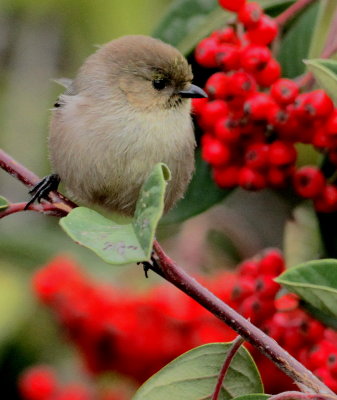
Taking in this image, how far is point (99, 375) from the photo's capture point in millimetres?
3000

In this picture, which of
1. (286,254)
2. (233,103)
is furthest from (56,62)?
(286,254)

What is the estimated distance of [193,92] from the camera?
2348 millimetres

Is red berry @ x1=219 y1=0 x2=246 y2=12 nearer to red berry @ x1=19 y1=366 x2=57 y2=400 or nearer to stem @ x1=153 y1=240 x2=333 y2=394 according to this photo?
stem @ x1=153 y1=240 x2=333 y2=394

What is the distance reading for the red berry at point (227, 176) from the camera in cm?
225

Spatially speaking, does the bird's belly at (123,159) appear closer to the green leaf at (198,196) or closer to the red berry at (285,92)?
the green leaf at (198,196)

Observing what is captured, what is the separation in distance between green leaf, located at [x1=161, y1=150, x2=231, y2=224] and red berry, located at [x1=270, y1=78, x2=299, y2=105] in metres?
0.34

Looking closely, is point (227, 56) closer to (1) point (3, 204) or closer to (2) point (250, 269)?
(2) point (250, 269)

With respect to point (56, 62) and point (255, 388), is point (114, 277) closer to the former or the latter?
point (56, 62)

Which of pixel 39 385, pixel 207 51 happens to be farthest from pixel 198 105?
pixel 39 385

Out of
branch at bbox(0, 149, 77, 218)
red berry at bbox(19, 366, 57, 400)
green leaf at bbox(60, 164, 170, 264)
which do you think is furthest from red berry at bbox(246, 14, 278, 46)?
red berry at bbox(19, 366, 57, 400)

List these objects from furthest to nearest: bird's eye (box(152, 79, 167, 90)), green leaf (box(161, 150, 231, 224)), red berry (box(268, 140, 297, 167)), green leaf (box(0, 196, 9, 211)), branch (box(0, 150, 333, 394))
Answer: bird's eye (box(152, 79, 167, 90))
green leaf (box(161, 150, 231, 224))
red berry (box(268, 140, 297, 167))
green leaf (box(0, 196, 9, 211))
branch (box(0, 150, 333, 394))

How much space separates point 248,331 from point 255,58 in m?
0.94

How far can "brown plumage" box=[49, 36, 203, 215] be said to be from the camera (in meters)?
2.29

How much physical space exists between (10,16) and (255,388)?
112 inches
